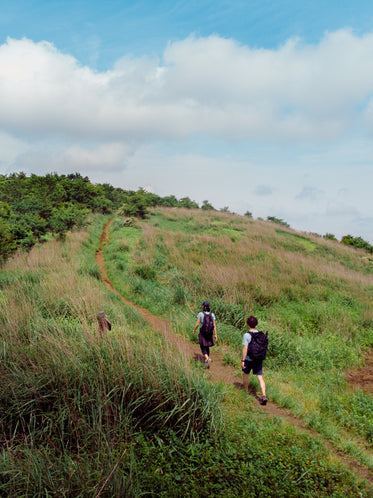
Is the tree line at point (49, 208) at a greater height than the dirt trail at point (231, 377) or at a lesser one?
greater

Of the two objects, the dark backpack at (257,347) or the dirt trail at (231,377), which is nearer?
the dirt trail at (231,377)

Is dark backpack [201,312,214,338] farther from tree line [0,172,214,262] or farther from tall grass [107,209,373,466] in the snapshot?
tree line [0,172,214,262]

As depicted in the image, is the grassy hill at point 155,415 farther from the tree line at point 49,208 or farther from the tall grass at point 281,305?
the tree line at point 49,208

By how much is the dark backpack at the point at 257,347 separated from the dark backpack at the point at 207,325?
45.5 inches

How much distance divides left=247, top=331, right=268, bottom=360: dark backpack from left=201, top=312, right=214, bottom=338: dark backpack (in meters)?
1.16

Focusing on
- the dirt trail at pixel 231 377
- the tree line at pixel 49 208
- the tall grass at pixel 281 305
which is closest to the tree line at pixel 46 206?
the tree line at pixel 49 208

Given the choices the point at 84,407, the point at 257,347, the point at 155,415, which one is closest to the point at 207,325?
the point at 257,347

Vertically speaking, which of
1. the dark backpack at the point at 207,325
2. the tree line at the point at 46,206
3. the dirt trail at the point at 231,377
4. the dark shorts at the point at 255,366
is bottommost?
the dirt trail at the point at 231,377

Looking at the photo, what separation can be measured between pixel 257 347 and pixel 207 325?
1360 mm

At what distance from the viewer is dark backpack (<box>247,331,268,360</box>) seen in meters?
5.64

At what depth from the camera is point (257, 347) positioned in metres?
5.66

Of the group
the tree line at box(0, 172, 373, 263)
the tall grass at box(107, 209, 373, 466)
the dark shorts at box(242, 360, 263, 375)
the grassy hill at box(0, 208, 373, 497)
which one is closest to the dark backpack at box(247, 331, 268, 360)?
the dark shorts at box(242, 360, 263, 375)

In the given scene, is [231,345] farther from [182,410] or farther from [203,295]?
[182,410]

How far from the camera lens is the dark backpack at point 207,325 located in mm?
6684
